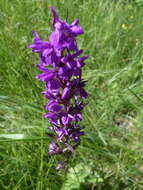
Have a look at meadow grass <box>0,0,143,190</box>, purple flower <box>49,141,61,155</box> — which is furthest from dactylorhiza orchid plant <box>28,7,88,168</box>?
meadow grass <box>0,0,143,190</box>

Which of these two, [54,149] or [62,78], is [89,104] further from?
[62,78]

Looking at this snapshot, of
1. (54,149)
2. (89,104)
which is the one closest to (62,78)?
(54,149)

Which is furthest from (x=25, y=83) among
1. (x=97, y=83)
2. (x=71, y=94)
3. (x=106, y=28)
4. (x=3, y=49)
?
(x=106, y=28)

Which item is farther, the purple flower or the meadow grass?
the meadow grass

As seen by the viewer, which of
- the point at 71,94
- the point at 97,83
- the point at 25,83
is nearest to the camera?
the point at 71,94

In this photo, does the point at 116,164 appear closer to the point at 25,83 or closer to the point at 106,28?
the point at 25,83

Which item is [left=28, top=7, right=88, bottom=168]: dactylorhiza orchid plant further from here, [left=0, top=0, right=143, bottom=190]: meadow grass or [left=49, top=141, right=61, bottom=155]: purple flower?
[left=0, top=0, right=143, bottom=190]: meadow grass
